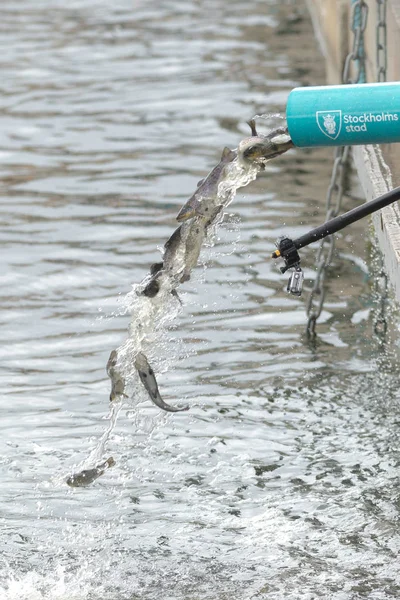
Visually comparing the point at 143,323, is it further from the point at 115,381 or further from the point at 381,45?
the point at 381,45

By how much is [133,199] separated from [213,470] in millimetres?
4677

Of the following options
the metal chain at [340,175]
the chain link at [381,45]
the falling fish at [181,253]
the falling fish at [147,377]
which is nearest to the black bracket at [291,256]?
the falling fish at [181,253]

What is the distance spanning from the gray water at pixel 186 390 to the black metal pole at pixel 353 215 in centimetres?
101

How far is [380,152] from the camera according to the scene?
6340 mm

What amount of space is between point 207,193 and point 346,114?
28.4 inches

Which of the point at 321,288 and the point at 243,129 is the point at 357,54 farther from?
the point at 243,129

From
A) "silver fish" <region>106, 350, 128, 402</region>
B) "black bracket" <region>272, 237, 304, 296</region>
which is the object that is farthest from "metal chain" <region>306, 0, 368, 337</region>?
"black bracket" <region>272, 237, 304, 296</region>

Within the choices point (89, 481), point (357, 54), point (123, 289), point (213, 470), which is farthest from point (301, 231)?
point (89, 481)

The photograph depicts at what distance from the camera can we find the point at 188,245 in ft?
16.4

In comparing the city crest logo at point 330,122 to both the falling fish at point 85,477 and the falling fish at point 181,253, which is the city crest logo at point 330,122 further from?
the falling fish at point 85,477

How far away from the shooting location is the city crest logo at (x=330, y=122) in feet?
14.5

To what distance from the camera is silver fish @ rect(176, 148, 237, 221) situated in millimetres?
4871

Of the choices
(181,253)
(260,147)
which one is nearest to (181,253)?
(181,253)

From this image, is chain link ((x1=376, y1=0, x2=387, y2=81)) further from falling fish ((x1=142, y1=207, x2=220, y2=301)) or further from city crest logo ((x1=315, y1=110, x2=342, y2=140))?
city crest logo ((x1=315, y1=110, x2=342, y2=140))
